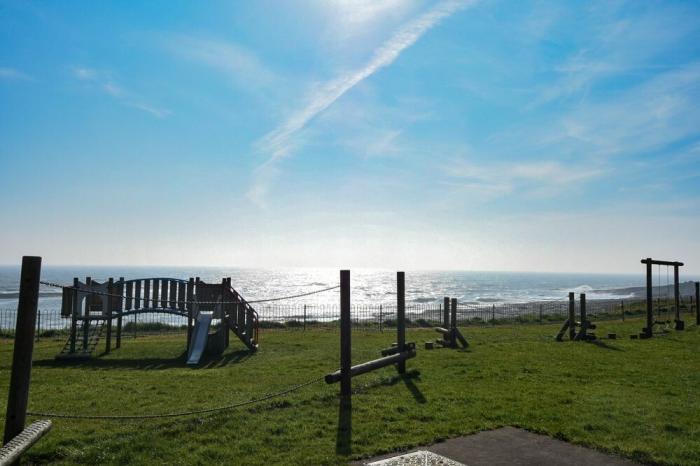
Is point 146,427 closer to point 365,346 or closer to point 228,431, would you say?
point 228,431

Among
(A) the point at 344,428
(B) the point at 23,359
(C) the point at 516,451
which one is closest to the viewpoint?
(B) the point at 23,359

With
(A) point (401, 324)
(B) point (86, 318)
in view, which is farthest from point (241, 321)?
(A) point (401, 324)

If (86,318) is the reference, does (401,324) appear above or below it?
above

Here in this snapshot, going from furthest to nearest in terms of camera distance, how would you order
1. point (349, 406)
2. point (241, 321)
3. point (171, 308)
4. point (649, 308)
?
point (649, 308) < point (171, 308) < point (241, 321) < point (349, 406)

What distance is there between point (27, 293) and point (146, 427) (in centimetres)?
273

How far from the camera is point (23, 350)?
19.3ft

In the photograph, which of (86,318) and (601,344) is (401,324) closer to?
(601,344)

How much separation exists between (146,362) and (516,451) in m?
13.5

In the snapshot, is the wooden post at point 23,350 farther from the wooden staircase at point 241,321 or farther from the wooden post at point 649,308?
the wooden post at point 649,308

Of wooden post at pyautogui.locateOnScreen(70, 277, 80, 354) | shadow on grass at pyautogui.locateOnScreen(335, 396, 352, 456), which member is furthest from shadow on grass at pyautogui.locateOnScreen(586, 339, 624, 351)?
wooden post at pyautogui.locateOnScreen(70, 277, 80, 354)

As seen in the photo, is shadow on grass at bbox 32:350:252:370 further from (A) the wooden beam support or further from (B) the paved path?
(B) the paved path

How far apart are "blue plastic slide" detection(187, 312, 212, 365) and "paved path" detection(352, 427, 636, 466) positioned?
37.7ft

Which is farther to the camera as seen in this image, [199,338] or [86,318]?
[86,318]

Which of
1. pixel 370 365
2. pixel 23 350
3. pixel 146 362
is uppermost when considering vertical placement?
pixel 23 350
